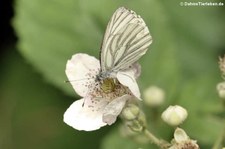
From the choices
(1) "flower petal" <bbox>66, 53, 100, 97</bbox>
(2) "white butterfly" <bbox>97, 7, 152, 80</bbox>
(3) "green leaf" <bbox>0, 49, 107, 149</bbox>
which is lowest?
(3) "green leaf" <bbox>0, 49, 107, 149</bbox>

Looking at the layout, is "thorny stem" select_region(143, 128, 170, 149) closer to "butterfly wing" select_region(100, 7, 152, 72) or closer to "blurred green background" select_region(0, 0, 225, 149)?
"butterfly wing" select_region(100, 7, 152, 72)

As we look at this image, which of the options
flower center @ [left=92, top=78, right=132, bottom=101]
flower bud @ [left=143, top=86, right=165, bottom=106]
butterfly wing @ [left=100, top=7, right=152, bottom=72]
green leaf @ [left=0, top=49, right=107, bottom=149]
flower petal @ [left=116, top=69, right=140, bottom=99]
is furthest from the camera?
green leaf @ [left=0, top=49, right=107, bottom=149]

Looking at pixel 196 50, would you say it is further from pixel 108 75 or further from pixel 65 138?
pixel 108 75

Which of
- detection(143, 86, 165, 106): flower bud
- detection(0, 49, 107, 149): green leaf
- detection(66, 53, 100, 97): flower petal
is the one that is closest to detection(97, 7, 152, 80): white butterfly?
detection(66, 53, 100, 97): flower petal

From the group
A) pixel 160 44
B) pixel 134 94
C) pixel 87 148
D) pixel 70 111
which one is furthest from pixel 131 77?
pixel 87 148

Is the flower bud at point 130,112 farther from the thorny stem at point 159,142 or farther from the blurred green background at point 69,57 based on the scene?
the blurred green background at point 69,57

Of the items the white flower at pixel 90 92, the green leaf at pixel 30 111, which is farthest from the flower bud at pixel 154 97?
the green leaf at pixel 30 111
